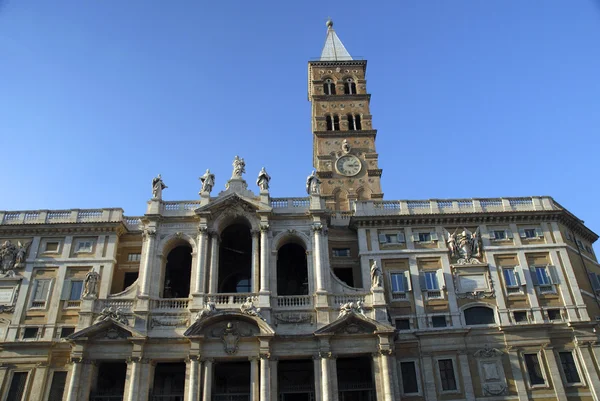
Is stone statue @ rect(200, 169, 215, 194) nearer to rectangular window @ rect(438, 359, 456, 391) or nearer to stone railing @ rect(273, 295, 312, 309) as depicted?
stone railing @ rect(273, 295, 312, 309)

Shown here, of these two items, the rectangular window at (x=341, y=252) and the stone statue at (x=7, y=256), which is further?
the rectangular window at (x=341, y=252)

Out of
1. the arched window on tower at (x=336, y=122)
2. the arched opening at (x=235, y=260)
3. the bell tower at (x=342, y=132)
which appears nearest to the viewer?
the arched opening at (x=235, y=260)

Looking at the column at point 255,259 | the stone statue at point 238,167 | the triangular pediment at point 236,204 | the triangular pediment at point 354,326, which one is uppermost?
the stone statue at point 238,167

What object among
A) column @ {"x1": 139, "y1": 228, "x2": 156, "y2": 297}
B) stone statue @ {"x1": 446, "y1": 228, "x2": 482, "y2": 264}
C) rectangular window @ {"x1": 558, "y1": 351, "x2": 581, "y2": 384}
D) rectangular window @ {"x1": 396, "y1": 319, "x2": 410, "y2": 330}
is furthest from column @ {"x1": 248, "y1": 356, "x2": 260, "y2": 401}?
rectangular window @ {"x1": 558, "y1": 351, "x2": 581, "y2": 384}

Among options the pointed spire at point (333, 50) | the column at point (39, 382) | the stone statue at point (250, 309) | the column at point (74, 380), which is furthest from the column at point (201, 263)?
the pointed spire at point (333, 50)

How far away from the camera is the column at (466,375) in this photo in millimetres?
34594

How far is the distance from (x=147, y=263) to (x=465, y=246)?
78.0 feet

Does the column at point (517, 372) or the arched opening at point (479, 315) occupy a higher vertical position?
the arched opening at point (479, 315)

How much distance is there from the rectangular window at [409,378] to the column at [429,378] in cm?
62

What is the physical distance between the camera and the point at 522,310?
3753 centimetres

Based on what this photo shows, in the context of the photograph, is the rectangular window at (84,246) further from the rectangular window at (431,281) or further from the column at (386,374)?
the rectangular window at (431,281)

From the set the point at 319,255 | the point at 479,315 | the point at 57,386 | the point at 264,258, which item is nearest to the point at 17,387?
the point at 57,386

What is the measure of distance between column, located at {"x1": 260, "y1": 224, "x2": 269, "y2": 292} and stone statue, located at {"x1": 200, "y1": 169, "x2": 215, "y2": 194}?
5.54 metres

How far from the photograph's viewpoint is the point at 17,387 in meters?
34.6
